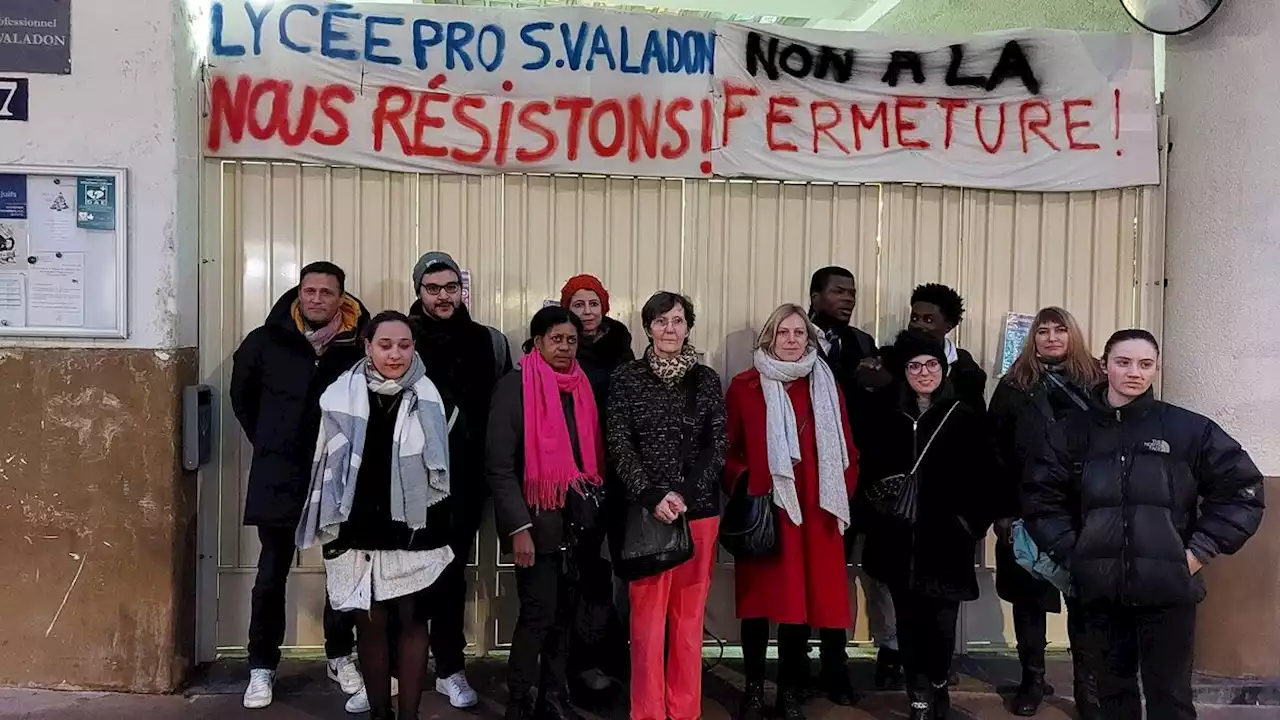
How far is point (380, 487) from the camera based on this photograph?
3.85 metres

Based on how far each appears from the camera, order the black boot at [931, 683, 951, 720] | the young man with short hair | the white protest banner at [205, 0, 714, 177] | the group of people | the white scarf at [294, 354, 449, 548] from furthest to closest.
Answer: the white protest banner at [205, 0, 714, 177] → the young man with short hair → the black boot at [931, 683, 951, 720] → the white scarf at [294, 354, 449, 548] → the group of people

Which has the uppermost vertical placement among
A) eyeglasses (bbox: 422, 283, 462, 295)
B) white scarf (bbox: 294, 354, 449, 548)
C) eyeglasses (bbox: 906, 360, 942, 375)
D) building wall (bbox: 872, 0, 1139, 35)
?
building wall (bbox: 872, 0, 1139, 35)

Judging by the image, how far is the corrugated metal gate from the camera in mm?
4984

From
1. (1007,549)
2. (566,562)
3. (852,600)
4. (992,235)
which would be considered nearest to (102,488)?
(566,562)

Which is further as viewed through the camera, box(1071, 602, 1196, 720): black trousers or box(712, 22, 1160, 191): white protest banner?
box(712, 22, 1160, 191): white protest banner

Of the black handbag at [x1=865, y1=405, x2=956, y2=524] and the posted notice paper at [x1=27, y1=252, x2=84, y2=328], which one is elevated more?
the posted notice paper at [x1=27, y1=252, x2=84, y2=328]

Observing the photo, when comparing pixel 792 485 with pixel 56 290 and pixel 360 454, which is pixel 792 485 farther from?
pixel 56 290

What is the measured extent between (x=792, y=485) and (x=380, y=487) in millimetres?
1742

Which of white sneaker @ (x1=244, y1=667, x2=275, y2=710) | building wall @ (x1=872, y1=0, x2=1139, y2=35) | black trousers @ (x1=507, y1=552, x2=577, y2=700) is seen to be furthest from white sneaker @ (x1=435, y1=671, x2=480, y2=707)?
building wall @ (x1=872, y1=0, x2=1139, y2=35)

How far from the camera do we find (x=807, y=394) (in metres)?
4.35

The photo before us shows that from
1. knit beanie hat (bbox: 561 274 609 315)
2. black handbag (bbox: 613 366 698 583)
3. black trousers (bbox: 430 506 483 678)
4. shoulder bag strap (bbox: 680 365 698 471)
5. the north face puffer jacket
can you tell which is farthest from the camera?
knit beanie hat (bbox: 561 274 609 315)

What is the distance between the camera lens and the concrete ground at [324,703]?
438cm

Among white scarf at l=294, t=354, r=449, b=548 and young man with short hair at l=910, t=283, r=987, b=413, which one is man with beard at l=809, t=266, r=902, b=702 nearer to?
young man with short hair at l=910, t=283, r=987, b=413

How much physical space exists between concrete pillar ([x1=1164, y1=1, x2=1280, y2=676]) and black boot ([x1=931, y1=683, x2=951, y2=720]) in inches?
62.0
